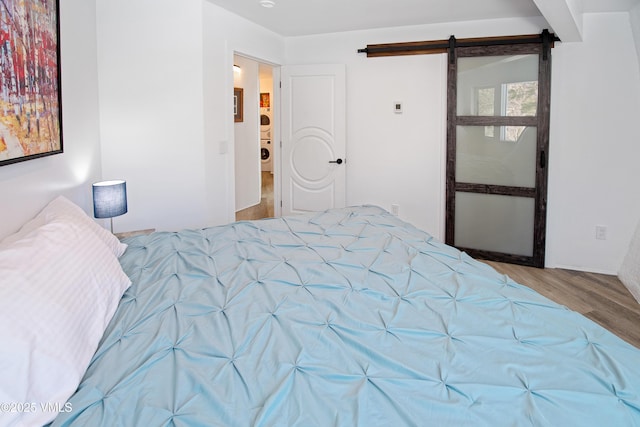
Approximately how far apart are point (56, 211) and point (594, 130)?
14.1 ft

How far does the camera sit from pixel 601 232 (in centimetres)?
420

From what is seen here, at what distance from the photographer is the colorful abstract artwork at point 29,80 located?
1.86 m

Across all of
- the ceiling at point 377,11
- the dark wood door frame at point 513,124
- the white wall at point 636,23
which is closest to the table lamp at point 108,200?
the ceiling at point 377,11

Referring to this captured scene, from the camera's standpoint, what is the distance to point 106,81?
351 centimetres

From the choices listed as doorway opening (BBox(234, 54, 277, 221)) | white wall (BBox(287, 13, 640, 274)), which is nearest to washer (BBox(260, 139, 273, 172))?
doorway opening (BBox(234, 54, 277, 221))

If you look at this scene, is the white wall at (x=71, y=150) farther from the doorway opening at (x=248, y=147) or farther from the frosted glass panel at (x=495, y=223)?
the frosted glass panel at (x=495, y=223)

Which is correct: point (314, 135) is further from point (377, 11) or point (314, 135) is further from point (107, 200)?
point (107, 200)

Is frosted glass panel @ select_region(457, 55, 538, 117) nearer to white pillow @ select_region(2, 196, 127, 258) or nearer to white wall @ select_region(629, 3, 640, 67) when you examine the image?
white wall @ select_region(629, 3, 640, 67)

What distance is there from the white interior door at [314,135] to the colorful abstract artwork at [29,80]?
121 inches

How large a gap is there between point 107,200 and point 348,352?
2295 millimetres

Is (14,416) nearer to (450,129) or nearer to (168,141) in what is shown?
(168,141)

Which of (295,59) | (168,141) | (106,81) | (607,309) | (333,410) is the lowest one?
(607,309)

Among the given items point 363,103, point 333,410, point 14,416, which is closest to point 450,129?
point 363,103

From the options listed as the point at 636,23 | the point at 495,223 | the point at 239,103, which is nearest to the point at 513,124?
the point at 495,223
